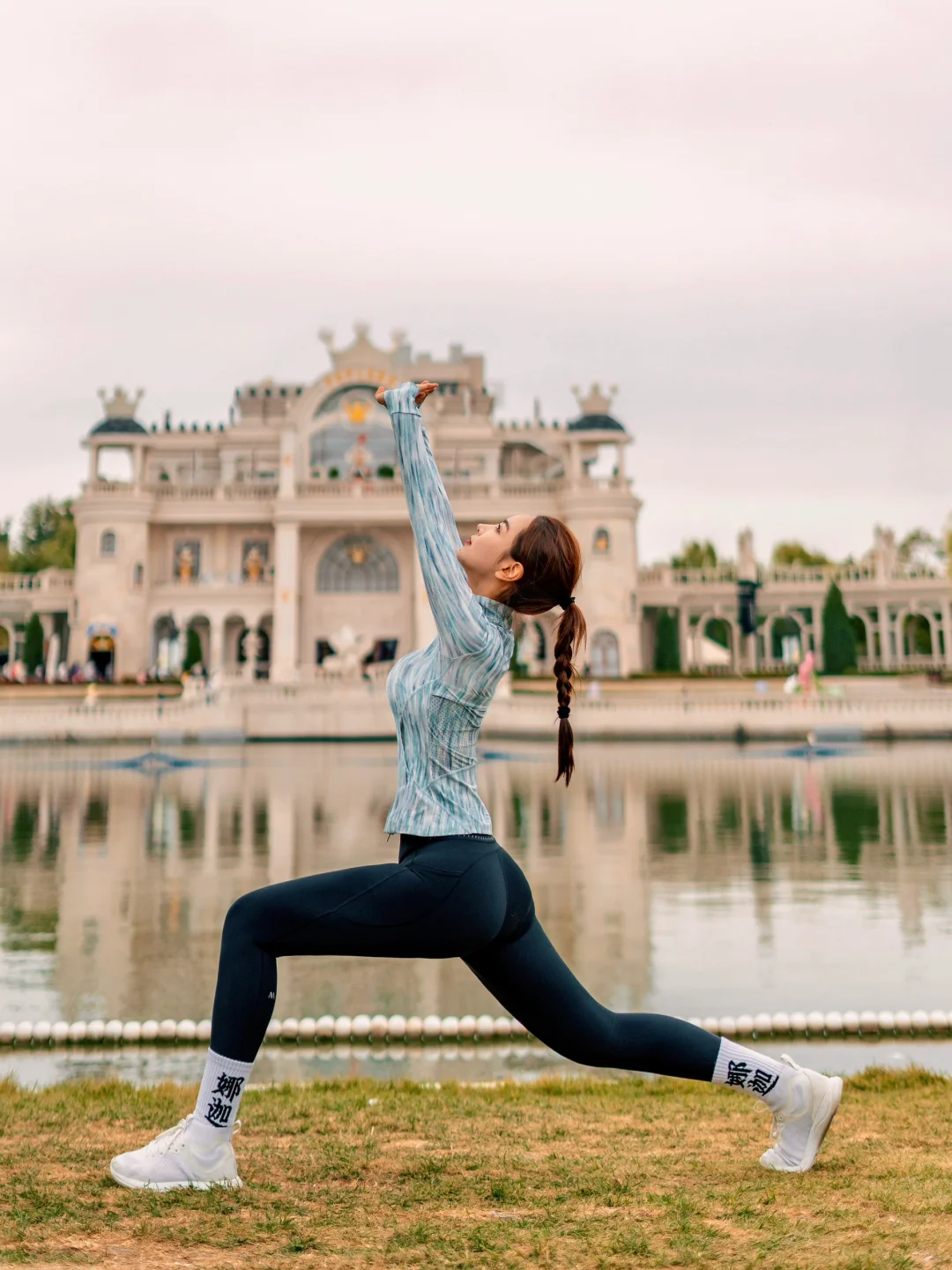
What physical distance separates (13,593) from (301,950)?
5478cm

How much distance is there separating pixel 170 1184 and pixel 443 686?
1472 millimetres

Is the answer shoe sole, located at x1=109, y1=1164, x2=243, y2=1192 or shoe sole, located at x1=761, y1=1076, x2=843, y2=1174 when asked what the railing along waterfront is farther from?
shoe sole, located at x1=761, y1=1076, x2=843, y2=1174

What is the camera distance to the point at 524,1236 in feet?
8.54

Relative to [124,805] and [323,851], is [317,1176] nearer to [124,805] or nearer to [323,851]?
[323,851]

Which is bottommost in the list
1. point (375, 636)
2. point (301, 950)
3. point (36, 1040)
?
point (36, 1040)

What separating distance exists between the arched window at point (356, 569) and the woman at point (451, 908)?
51017 millimetres

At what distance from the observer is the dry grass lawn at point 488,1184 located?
251cm

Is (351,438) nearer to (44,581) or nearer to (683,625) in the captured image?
(44,581)

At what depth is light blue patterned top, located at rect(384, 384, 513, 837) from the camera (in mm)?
2896

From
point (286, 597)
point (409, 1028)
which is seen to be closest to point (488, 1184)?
point (409, 1028)

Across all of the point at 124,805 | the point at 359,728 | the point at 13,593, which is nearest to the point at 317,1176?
the point at 124,805

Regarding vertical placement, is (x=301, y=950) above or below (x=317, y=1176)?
above

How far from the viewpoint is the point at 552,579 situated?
3.05 metres

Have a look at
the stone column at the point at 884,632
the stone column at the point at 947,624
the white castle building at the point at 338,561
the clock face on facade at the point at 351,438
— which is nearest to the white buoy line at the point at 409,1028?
the white castle building at the point at 338,561
